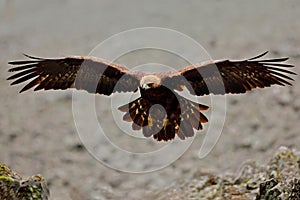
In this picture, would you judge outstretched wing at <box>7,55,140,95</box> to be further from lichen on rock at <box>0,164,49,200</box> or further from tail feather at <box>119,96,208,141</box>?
lichen on rock at <box>0,164,49,200</box>

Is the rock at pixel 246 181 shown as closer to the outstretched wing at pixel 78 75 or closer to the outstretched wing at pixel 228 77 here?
the outstretched wing at pixel 228 77

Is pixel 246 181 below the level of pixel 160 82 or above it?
below

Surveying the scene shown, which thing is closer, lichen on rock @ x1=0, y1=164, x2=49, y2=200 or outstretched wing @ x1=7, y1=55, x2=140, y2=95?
lichen on rock @ x1=0, y1=164, x2=49, y2=200

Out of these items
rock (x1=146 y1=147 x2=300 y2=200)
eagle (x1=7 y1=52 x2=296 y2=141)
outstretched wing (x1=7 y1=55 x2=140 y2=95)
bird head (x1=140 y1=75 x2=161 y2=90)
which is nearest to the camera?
bird head (x1=140 y1=75 x2=161 y2=90)

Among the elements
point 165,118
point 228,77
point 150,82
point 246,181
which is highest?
point 228,77


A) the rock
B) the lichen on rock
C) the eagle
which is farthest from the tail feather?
the lichen on rock

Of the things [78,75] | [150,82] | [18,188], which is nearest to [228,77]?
[150,82]

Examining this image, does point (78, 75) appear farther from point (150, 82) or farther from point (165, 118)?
point (165, 118)

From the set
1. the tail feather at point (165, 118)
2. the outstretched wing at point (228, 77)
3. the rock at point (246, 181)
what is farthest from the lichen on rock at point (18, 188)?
the rock at point (246, 181)

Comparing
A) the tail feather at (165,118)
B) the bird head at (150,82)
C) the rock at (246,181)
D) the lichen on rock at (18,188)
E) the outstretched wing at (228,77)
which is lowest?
the lichen on rock at (18,188)
